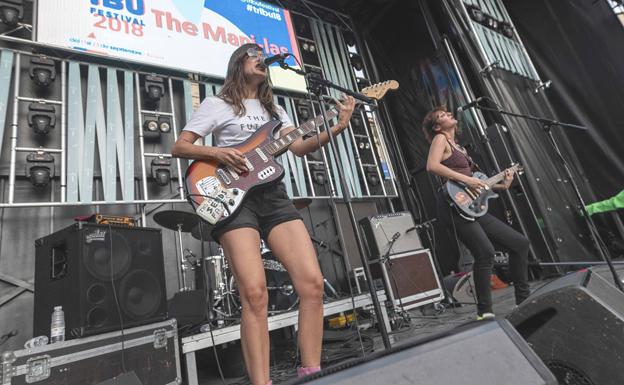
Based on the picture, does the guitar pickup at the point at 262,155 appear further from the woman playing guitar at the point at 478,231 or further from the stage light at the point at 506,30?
the stage light at the point at 506,30

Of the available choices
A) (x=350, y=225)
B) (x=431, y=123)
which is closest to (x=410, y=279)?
(x=350, y=225)

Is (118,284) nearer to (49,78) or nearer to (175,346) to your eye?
(175,346)

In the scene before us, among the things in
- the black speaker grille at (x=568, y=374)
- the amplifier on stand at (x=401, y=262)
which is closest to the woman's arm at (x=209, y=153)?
the black speaker grille at (x=568, y=374)

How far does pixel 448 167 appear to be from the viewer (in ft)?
8.92

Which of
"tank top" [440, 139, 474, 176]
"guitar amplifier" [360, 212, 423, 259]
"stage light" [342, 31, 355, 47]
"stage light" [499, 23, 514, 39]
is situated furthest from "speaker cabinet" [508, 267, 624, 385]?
"stage light" [342, 31, 355, 47]

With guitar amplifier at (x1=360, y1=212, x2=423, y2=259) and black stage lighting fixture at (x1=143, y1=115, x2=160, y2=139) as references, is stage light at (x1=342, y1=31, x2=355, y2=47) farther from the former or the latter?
black stage lighting fixture at (x1=143, y1=115, x2=160, y2=139)

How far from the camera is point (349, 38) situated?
6.40 meters

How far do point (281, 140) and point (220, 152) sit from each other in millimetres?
311

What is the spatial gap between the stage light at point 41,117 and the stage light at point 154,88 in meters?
0.91

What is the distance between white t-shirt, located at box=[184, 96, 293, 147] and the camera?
171 cm

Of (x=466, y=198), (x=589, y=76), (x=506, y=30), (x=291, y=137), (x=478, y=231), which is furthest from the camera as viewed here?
(x=506, y=30)

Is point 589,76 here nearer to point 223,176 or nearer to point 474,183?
point 474,183

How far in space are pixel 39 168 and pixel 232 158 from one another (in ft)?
8.41

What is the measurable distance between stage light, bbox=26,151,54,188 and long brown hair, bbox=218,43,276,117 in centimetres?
232
